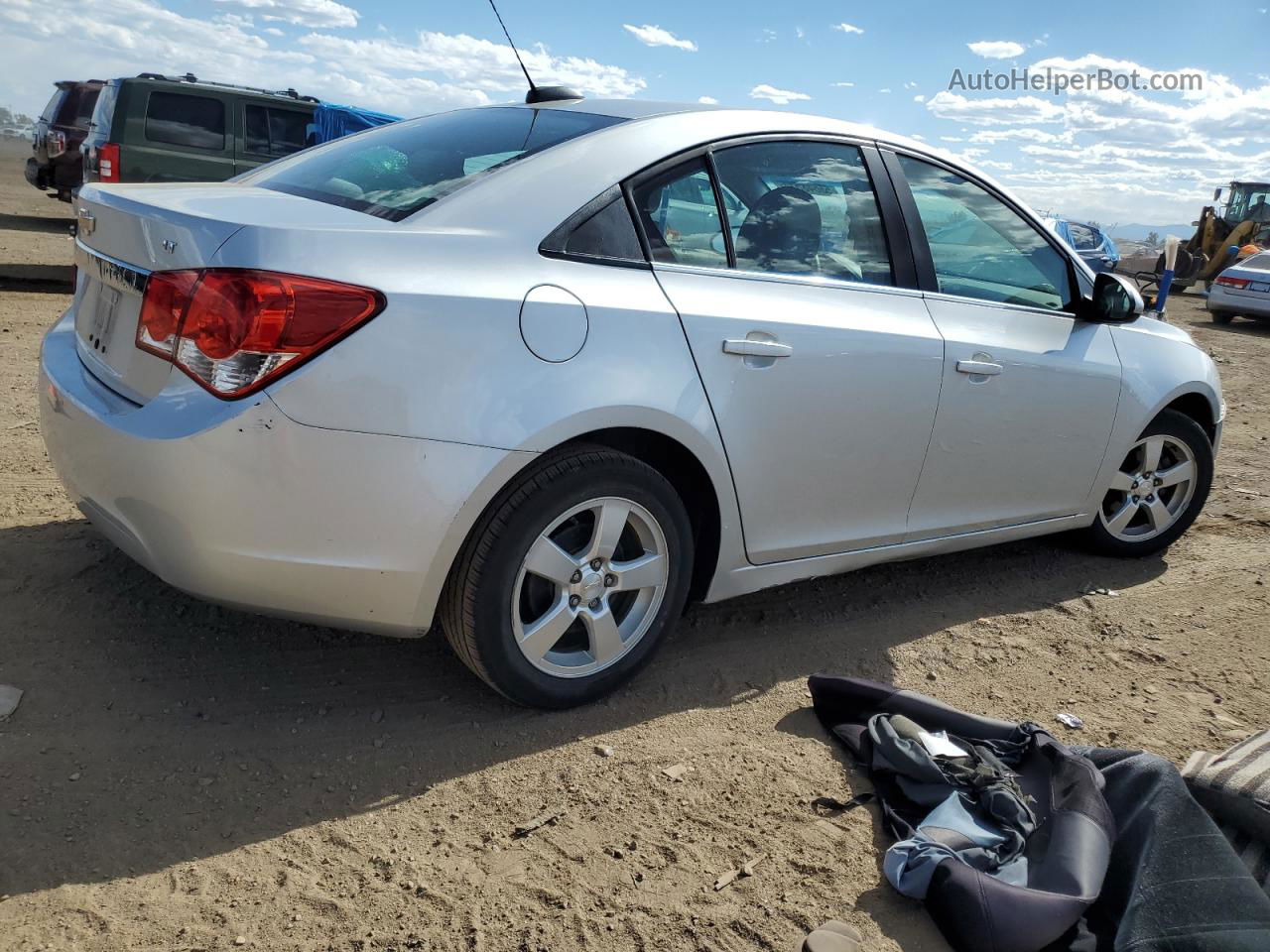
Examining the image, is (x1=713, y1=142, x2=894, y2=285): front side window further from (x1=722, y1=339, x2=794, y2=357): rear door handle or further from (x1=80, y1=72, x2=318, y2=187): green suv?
(x1=80, y1=72, x2=318, y2=187): green suv

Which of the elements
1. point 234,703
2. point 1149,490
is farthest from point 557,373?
point 1149,490

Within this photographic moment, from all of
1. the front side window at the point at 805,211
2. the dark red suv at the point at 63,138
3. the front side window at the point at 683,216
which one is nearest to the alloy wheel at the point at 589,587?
the front side window at the point at 683,216

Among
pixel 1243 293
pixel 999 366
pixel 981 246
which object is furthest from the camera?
pixel 1243 293

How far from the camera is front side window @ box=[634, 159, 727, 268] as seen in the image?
294 cm

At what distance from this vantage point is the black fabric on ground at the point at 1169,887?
213cm

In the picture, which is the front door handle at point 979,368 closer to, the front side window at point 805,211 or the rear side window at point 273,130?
the front side window at point 805,211

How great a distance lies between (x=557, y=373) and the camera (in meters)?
2.62

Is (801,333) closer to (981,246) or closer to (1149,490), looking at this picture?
(981,246)

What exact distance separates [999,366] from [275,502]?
248cm

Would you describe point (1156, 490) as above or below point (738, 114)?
below

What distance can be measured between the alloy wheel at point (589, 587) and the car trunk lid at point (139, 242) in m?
0.95

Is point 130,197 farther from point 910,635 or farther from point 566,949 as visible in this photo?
point 910,635

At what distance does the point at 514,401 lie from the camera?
256 cm

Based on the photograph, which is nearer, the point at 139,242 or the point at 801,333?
the point at 139,242
